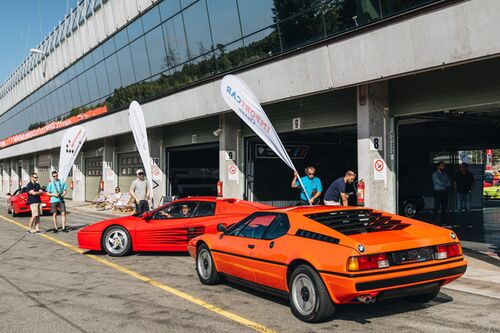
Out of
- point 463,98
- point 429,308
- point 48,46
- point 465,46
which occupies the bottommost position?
point 429,308

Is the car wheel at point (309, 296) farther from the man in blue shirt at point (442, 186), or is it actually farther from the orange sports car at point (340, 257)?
the man in blue shirt at point (442, 186)

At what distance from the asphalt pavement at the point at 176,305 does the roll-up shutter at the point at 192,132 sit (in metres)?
10.9

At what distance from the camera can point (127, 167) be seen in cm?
2766

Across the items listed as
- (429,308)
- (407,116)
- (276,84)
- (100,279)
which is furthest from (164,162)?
(429,308)

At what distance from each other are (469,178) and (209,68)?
956 centimetres

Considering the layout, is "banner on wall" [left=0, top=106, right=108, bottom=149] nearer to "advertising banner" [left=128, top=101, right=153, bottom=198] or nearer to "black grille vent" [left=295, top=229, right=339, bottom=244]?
"advertising banner" [left=128, top=101, right=153, bottom=198]

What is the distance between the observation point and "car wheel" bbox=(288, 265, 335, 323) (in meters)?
5.09

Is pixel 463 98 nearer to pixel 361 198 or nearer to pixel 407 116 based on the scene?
pixel 407 116

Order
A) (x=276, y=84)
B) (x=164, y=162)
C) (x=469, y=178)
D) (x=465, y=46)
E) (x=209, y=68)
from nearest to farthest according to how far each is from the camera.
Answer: (x=465, y=46), (x=276, y=84), (x=469, y=178), (x=209, y=68), (x=164, y=162)

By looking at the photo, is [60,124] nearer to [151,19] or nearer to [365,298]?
[151,19]

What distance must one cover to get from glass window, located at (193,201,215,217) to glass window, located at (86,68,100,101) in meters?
21.5

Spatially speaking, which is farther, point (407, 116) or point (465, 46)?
point (407, 116)

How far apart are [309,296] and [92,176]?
30.5 metres

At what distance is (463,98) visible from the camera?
33.0ft
